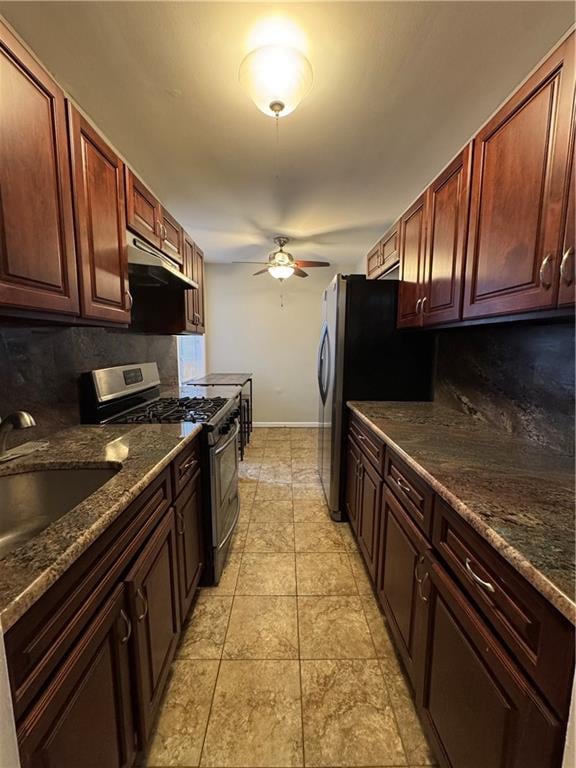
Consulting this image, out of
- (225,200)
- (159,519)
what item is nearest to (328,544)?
(159,519)

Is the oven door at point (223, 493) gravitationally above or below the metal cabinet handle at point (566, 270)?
below

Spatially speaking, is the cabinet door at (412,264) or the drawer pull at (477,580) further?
the cabinet door at (412,264)

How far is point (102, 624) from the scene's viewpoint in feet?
2.60

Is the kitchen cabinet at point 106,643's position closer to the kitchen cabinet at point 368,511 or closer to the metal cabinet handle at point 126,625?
the metal cabinet handle at point 126,625

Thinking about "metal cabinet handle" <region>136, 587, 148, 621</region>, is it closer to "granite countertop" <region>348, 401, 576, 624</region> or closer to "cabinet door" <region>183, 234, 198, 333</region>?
"granite countertop" <region>348, 401, 576, 624</region>

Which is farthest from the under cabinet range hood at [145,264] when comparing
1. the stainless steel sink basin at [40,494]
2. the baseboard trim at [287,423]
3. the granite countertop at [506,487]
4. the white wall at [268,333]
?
the baseboard trim at [287,423]

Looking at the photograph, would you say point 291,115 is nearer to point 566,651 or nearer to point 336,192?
point 336,192

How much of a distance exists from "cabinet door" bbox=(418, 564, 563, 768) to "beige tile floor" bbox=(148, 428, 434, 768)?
0.26 metres

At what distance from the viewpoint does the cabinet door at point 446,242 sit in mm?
1476

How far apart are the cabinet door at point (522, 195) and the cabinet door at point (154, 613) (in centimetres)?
151

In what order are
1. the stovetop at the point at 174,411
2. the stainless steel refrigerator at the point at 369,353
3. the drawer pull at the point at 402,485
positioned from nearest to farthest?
the drawer pull at the point at 402,485 → the stovetop at the point at 174,411 → the stainless steel refrigerator at the point at 369,353

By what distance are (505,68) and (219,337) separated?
422 cm

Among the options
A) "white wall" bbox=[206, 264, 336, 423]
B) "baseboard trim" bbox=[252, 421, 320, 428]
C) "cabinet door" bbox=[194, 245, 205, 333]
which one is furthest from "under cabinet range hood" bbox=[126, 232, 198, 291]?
"baseboard trim" bbox=[252, 421, 320, 428]

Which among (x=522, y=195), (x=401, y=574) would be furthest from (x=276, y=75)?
(x=401, y=574)
